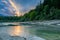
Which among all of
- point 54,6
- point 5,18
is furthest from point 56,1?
point 5,18

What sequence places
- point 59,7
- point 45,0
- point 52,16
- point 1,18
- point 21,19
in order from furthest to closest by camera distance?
point 21,19 → point 1,18 → point 45,0 → point 59,7 → point 52,16

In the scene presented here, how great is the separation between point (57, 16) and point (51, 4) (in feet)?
50.2

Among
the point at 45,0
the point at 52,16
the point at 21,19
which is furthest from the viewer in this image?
the point at 21,19

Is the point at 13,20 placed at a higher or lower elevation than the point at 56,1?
lower

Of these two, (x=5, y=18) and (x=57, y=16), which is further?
(x=5, y=18)

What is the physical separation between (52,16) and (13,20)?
42.7m

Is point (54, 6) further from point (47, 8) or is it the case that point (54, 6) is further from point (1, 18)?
point (1, 18)

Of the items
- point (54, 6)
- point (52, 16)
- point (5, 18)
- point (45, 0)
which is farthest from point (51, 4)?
point (5, 18)

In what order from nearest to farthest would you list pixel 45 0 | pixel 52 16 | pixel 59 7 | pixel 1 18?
1. pixel 52 16
2. pixel 59 7
3. pixel 45 0
4. pixel 1 18

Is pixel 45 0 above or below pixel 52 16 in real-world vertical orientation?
above

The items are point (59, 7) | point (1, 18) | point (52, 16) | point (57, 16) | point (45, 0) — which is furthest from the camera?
point (1, 18)

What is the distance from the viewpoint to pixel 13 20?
90.1 metres

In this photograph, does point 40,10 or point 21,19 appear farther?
point 21,19

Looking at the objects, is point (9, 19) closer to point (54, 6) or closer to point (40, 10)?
point (40, 10)
